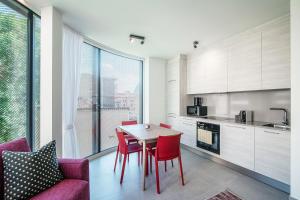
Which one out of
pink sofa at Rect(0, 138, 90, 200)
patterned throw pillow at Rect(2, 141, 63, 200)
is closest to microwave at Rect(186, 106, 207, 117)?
pink sofa at Rect(0, 138, 90, 200)

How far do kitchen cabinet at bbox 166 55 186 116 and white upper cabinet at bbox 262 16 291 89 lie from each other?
1.98 m

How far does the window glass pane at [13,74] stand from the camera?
5.94 feet

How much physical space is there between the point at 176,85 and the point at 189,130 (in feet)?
4.41

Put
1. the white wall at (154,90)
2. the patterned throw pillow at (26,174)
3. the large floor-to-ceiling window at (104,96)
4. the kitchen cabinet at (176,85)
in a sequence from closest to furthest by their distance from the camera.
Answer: the patterned throw pillow at (26,174) < the large floor-to-ceiling window at (104,96) < the kitchen cabinet at (176,85) < the white wall at (154,90)

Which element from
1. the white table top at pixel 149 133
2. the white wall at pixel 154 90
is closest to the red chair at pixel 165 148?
the white table top at pixel 149 133

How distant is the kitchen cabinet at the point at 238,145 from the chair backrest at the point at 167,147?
1217 mm

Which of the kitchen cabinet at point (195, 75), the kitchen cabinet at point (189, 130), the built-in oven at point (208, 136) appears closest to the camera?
the built-in oven at point (208, 136)

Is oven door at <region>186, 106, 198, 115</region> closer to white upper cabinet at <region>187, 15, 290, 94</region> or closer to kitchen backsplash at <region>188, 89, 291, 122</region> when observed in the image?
kitchen backsplash at <region>188, 89, 291, 122</region>

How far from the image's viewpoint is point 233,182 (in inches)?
93.0

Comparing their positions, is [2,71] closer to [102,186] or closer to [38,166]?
[38,166]

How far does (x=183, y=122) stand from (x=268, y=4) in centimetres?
284

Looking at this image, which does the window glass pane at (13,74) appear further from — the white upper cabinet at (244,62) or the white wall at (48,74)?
the white upper cabinet at (244,62)

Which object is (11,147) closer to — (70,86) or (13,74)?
(13,74)

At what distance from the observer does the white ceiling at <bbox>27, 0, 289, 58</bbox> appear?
6.43 ft
